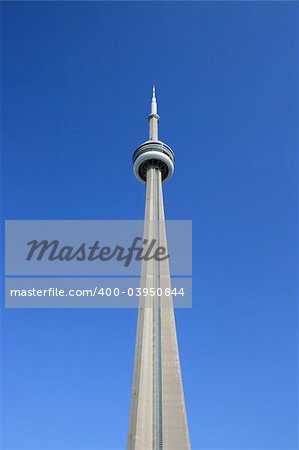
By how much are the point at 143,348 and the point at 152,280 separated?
6783mm

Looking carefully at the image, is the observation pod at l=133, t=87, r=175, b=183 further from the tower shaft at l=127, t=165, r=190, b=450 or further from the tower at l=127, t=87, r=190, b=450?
the tower shaft at l=127, t=165, r=190, b=450

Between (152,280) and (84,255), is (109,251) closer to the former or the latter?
(84,255)

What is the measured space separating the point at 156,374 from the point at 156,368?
47cm

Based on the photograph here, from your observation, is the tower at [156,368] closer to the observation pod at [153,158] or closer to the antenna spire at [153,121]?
the observation pod at [153,158]

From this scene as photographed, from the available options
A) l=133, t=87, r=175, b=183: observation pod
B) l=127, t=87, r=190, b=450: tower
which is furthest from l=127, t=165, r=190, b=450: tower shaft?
l=133, t=87, r=175, b=183: observation pod

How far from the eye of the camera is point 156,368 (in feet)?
103

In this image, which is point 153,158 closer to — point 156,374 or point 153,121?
point 153,121

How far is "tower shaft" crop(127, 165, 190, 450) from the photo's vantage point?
26922 millimetres

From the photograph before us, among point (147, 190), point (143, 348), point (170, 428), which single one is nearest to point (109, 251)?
point (143, 348)

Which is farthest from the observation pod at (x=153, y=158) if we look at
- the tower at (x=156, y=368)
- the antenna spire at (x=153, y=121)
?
the tower at (x=156, y=368)

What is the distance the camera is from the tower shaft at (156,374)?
1060 inches

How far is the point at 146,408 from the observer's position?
92.6 feet

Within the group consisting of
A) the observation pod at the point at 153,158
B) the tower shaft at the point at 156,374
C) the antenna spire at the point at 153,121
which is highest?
the antenna spire at the point at 153,121

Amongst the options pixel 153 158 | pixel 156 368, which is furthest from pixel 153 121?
pixel 156 368
